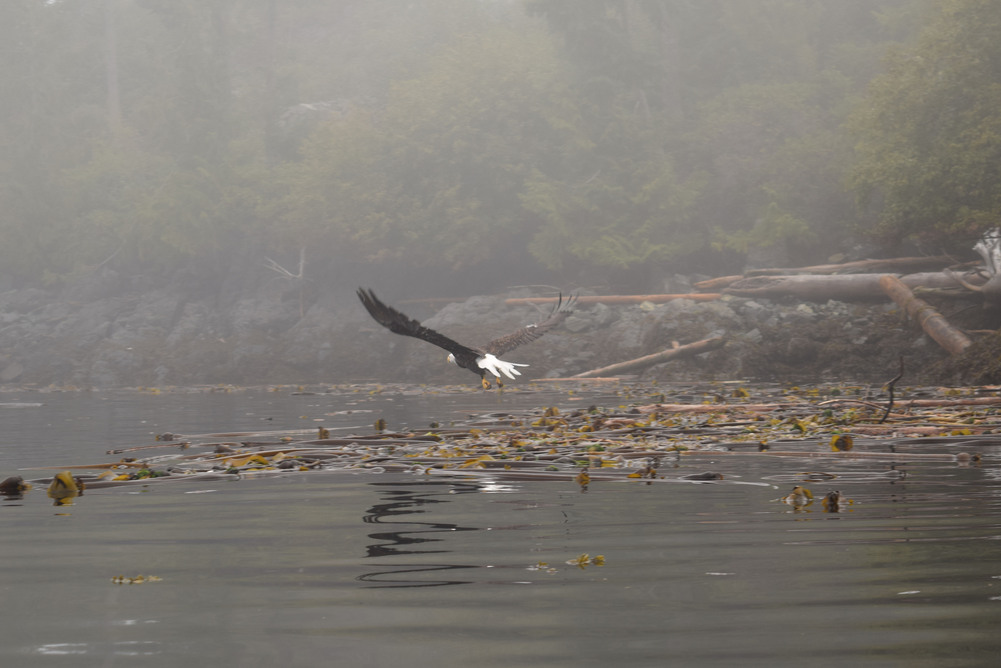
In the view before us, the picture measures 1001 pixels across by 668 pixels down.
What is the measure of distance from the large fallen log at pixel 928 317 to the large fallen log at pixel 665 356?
5319mm

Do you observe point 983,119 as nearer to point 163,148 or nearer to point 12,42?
point 163,148

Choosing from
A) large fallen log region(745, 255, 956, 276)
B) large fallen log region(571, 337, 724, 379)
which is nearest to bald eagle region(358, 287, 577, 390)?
large fallen log region(571, 337, 724, 379)

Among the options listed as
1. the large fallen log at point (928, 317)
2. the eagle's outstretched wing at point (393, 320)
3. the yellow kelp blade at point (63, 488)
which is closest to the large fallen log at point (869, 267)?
the large fallen log at point (928, 317)

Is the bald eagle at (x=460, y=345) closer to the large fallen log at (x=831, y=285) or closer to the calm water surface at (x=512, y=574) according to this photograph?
the calm water surface at (x=512, y=574)

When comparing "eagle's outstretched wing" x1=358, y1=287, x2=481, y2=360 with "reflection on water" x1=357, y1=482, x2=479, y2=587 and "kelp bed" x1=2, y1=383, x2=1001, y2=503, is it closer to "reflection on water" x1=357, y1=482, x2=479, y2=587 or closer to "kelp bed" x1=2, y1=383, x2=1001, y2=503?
"kelp bed" x1=2, y1=383, x2=1001, y2=503

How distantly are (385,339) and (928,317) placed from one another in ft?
86.4

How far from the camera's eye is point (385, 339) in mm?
50688

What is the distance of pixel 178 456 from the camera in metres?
11.9

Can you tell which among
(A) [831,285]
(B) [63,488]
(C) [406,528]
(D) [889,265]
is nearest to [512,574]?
(C) [406,528]

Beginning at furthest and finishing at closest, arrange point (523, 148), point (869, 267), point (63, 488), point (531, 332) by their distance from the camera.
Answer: point (523, 148) → point (869, 267) → point (531, 332) → point (63, 488)

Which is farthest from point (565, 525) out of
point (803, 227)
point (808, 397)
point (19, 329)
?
point (19, 329)

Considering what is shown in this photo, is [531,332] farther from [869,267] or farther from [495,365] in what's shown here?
[869,267]

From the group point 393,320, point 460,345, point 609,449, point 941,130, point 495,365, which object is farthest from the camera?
point 941,130

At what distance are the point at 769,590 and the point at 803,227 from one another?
144ft
